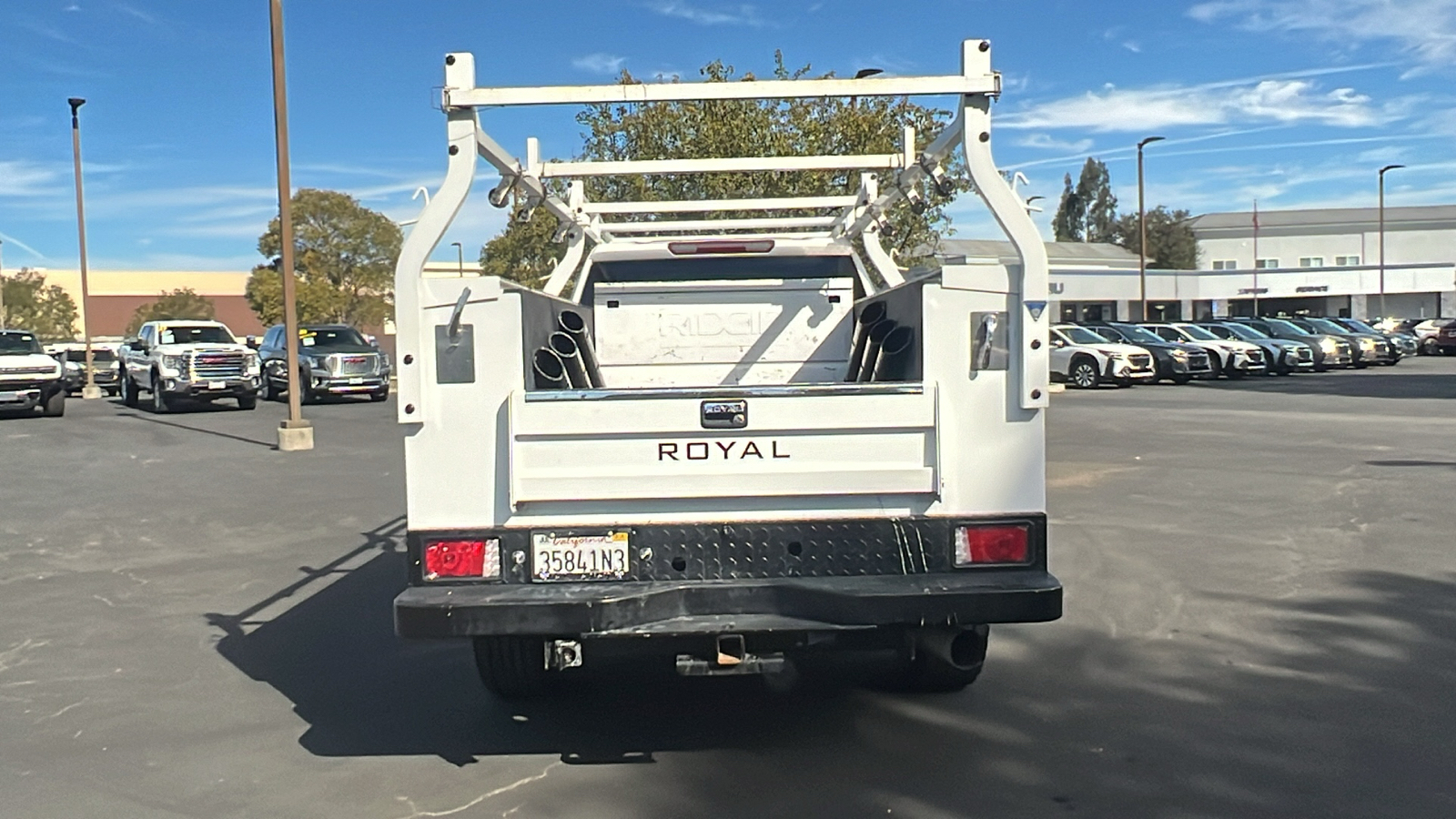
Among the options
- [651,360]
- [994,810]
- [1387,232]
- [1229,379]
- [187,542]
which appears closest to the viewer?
[994,810]

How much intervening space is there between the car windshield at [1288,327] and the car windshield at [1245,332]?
1.39 metres

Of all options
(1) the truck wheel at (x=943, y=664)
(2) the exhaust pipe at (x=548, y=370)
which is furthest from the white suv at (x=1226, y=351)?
(2) the exhaust pipe at (x=548, y=370)

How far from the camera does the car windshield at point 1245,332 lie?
33.4m

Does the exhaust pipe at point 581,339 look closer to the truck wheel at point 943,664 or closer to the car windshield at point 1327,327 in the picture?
the truck wheel at point 943,664

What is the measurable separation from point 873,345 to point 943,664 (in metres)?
1.73

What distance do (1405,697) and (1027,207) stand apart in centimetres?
290

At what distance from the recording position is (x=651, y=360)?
24.6ft

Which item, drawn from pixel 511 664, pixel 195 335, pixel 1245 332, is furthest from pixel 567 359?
pixel 1245 332

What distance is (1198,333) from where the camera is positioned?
109 ft

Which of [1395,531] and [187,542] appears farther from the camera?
[187,542]

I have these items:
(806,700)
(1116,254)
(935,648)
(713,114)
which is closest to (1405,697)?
(935,648)

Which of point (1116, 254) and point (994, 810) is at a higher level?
point (1116, 254)

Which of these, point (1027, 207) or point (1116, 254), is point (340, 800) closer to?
point (1027, 207)

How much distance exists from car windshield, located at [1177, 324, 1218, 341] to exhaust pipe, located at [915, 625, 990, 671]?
29.7 meters
